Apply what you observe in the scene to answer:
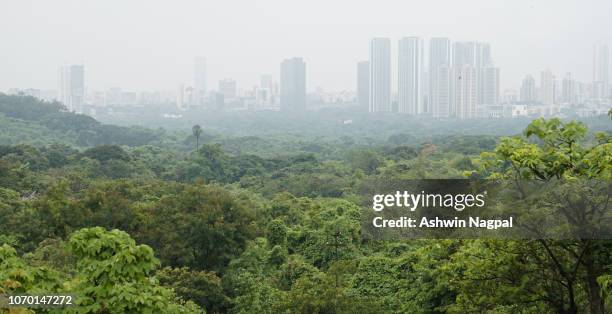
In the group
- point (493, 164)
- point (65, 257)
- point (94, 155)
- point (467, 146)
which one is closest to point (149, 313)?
point (493, 164)

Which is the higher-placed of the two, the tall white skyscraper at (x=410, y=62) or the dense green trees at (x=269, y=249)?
the tall white skyscraper at (x=410, y=62)

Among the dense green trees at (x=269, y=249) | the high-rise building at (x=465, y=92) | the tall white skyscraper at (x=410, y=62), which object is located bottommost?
the dense green trees at (x=269, y=249)

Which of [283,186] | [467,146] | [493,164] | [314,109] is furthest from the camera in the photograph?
[314,109]

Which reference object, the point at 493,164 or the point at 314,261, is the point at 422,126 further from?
the point at 493,164

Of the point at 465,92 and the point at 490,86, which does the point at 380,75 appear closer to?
the point at 465,92

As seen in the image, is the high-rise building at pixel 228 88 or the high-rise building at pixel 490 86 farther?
the high-rise building at pixel 228 88

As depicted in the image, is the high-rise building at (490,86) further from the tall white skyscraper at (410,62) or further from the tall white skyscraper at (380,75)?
the tall white skyscraper at (380,75)

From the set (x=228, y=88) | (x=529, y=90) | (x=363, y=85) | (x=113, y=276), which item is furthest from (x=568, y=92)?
(x=113, y=276)

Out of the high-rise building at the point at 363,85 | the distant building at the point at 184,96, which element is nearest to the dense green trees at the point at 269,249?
the high-rise building at the point at 363,85
